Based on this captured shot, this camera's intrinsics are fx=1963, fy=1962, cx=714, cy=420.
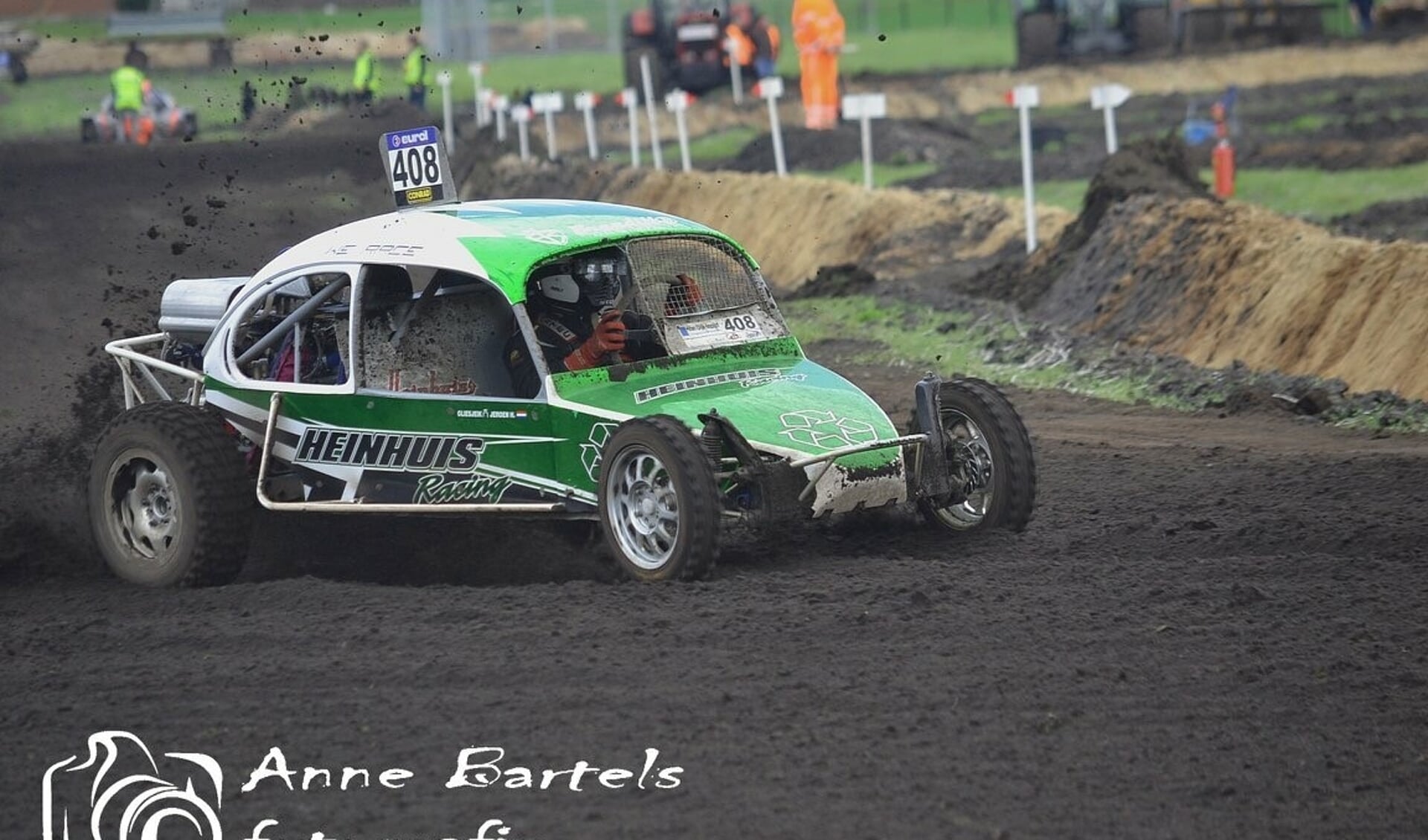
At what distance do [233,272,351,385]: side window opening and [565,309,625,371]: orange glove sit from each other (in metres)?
1.26

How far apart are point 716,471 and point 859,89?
122ft

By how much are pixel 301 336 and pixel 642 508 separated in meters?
2.51

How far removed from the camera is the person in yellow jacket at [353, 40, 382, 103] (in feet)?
122

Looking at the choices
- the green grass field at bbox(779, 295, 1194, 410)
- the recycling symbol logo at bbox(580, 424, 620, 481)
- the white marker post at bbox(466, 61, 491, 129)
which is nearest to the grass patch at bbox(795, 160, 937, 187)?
the white marker post at bbox(466, 61, 491, 129)

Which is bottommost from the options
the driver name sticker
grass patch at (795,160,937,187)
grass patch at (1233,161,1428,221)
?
grass patch at (1233,161,1428,221)

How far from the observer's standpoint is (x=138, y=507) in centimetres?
976

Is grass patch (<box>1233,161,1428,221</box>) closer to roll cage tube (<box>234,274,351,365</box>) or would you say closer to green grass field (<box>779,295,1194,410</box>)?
green grass field (<box>779,295,1194,410</box>)

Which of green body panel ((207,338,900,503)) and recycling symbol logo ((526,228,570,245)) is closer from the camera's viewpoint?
green body panel ((207,338,900,503))

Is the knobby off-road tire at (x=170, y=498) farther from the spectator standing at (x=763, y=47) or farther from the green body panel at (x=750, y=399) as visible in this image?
the spectator standing at (x=763, y=47)

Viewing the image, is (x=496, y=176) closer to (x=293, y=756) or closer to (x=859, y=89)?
(x=859, y=89)

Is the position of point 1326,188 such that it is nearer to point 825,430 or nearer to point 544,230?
point 544,230

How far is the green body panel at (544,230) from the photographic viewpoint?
9.30 metres

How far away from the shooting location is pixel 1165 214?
56.2 ft

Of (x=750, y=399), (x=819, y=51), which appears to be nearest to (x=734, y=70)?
(x=819, y=51)
